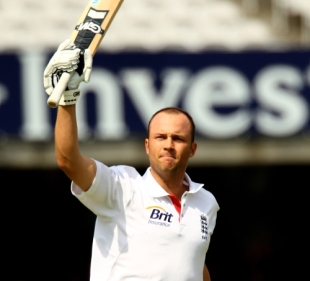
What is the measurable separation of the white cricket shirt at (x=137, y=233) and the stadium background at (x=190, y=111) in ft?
13.3

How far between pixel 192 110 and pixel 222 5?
7.59 feet

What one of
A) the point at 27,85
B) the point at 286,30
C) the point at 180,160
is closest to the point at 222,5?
the point at 286,30

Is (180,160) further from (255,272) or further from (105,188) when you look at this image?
(255,272)

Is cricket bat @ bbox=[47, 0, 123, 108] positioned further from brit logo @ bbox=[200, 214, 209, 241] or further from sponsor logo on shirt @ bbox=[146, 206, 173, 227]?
brit logo @ bbox=[200, 214, 209, 241]

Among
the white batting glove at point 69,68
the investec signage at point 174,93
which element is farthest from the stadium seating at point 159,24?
the white batting glove at point 69,68

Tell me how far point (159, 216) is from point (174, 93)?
4.15 m

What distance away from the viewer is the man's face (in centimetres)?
311

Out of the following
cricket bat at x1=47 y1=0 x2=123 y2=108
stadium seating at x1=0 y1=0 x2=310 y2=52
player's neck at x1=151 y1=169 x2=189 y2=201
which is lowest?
player's neck at x1=151 y1=169 x2=189 y2=201

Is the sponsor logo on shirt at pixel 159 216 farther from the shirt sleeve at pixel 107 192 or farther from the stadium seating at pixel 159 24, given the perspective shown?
the stadium seating at pixel 159 24

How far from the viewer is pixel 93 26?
3.05 meters

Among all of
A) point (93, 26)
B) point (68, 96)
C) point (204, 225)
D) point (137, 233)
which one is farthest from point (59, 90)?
point (204, 225)

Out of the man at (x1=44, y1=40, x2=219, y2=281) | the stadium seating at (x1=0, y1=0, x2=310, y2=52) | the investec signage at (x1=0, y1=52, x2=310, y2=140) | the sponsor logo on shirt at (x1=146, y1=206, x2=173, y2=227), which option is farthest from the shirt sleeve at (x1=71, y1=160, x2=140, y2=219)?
the stadium seating at (x1=0, y1=0, x2=310, y2=52)

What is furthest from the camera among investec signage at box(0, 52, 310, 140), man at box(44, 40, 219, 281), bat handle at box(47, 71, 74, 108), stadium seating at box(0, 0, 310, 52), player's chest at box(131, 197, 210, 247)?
stadium seating at box(0, 0, 310, 52)

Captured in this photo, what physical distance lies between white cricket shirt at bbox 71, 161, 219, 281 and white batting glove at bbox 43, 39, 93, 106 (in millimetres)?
301
